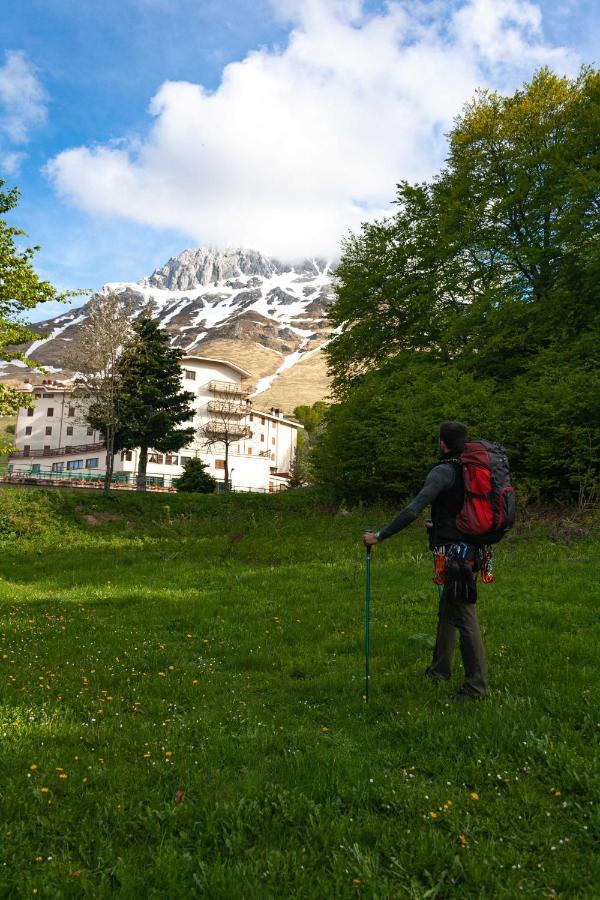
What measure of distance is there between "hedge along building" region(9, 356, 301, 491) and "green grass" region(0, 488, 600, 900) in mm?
66268

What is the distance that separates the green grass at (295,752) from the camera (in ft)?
12.5

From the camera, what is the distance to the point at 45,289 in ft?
88.6

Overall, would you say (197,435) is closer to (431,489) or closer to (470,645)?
(431,489)

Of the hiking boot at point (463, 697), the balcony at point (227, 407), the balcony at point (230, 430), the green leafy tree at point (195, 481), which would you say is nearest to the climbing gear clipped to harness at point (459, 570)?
the hiking boot at point (463, 697)

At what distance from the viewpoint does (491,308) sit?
2684 centimetres

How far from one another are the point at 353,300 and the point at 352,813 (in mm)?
31247

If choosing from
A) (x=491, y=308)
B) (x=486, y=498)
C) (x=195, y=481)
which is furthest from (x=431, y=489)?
(x=195, y=481)

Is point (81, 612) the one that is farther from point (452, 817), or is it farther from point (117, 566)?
point (452, 817)

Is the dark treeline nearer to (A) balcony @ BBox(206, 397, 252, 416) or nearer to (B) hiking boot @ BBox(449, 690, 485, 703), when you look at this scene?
(B) hiking boot @ BBox(449, 690, 485, 703)

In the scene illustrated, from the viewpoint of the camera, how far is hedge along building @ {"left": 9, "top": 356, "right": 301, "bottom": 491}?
78625mm

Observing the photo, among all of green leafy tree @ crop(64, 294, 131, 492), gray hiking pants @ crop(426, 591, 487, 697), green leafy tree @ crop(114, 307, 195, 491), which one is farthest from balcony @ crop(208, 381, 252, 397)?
gray hiking pants @ crop(426, 591, 487, 697)

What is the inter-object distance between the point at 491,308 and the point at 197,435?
61.2 m

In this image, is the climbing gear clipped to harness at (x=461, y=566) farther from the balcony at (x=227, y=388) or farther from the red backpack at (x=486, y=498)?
the balcony at (x=227, y=388)

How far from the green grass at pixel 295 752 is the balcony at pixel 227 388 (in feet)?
252
